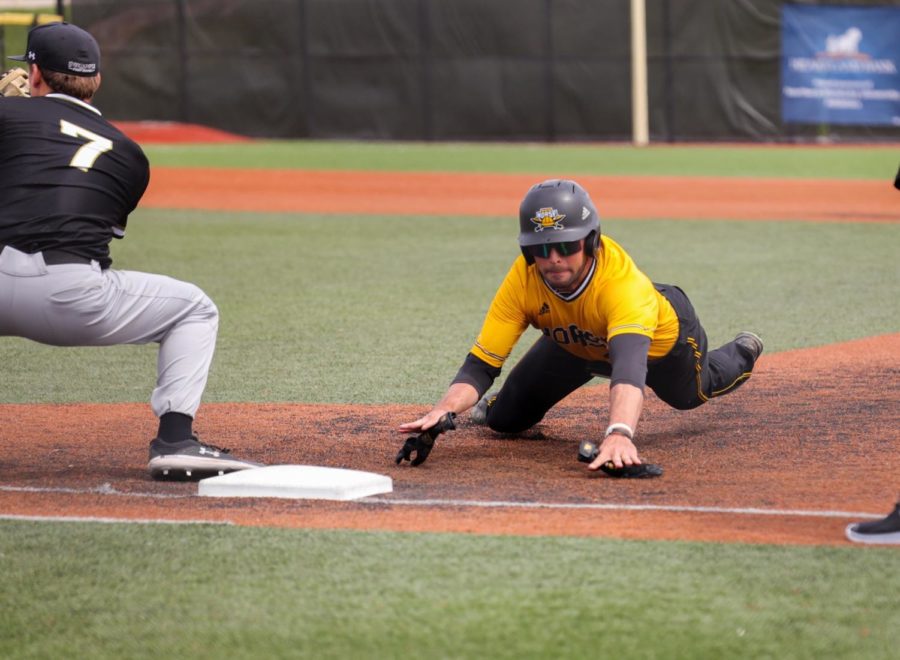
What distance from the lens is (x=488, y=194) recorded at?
19.5m

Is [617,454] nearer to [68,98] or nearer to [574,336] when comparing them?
[574,336]

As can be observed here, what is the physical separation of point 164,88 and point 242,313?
2052 cm

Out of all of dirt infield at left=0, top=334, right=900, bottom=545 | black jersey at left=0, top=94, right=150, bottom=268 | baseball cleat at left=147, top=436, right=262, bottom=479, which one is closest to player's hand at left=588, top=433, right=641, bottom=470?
dirt infield at left=0, top=334, right=900, bottom=545

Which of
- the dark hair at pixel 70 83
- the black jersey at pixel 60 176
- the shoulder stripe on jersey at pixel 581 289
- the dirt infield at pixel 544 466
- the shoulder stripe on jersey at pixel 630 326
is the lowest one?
the dirt infield at pixel 544 466

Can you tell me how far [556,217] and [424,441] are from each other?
99 cm

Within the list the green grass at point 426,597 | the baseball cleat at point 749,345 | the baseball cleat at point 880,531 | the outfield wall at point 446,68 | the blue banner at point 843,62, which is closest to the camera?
the green grass at point 426,597

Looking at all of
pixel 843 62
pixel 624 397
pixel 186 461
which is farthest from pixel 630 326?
pixel 843 62

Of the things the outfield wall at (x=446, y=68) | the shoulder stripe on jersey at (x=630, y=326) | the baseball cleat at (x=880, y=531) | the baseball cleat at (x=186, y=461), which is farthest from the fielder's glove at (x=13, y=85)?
the outfield wall at (x=446, y=68)

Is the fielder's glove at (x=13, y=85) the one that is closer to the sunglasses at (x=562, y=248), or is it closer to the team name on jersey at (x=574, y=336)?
the sunglasses at (x=562, y=248)

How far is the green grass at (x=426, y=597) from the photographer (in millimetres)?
3523

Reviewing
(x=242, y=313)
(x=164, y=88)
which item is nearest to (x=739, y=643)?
(x=242, y=313)

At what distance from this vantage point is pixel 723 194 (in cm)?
1930

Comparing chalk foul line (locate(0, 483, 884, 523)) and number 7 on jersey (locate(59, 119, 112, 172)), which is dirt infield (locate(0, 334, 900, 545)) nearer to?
chalk foul line (locate(0, 483, 884, 523))

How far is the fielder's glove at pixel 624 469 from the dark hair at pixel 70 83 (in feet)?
7.39
